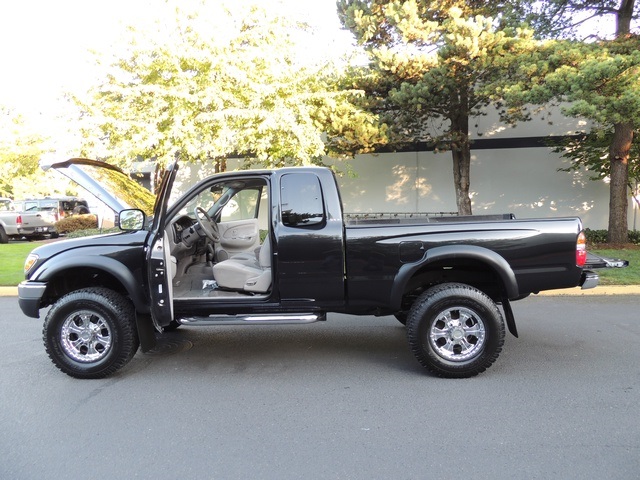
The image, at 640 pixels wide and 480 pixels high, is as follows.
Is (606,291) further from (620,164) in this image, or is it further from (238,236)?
(238,236)

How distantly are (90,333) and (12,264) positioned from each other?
28.1 ft

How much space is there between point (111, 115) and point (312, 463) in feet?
32.0

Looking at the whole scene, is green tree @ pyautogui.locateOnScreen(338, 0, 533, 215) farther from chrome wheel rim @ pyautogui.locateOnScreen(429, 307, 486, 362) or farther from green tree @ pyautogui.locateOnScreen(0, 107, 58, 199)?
green tree @ pyautogui.locateOnScreen(0, 107, 58, 199)

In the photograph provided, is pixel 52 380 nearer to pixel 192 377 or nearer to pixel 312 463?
pixel 192 377

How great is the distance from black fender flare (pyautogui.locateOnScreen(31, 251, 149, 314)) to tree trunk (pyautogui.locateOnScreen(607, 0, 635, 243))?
1205 cm

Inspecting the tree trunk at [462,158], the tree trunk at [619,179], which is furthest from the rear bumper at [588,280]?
the tree trunk at [462,158]

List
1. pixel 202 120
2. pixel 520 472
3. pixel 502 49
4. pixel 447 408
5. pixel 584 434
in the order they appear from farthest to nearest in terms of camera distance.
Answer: pixel 502 49, pixel 202 120, pixel 447 408, pixel 584 434, pixel 520 472

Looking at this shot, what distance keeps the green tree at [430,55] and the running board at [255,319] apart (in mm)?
8491

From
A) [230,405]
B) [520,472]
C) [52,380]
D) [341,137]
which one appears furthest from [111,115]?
[520,472]

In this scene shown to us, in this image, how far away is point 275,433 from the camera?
3428 mm

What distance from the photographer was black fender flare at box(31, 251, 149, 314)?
4445 millimetres

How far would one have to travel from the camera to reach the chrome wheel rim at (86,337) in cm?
453

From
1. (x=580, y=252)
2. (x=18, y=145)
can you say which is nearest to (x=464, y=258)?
(x=580, y=252)

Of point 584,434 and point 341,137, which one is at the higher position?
point 341,137
